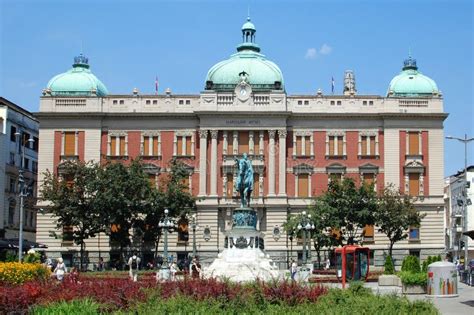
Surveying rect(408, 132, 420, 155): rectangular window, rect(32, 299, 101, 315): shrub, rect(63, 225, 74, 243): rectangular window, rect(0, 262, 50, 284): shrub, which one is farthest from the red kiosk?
rect(408, 132, 420, 155): rectangular window

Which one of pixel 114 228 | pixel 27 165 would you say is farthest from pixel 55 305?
pixel 27 165

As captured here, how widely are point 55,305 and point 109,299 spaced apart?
2103mm

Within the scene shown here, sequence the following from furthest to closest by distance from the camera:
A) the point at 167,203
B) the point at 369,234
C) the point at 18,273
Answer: the point at 369,234, the point at 167,203, the point at 18,273

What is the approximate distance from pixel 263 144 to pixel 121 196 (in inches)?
700

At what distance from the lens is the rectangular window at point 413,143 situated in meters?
76.6

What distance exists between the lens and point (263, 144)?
76375mm

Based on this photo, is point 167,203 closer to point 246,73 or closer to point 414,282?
point 246,73

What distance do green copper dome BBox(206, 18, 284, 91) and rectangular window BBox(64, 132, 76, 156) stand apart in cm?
1450

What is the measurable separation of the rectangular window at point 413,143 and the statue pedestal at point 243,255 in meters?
33.8

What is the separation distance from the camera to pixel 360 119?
253 ft

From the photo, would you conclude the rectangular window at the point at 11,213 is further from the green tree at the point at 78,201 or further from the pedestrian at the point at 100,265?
the green tree at the point at 78,201

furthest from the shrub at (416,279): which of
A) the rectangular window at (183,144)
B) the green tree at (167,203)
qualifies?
the rectangular window at (183,144)

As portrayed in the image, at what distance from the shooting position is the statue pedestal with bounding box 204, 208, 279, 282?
1642 inches

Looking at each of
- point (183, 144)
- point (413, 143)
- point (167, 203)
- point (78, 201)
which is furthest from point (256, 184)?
point (78, 201)
